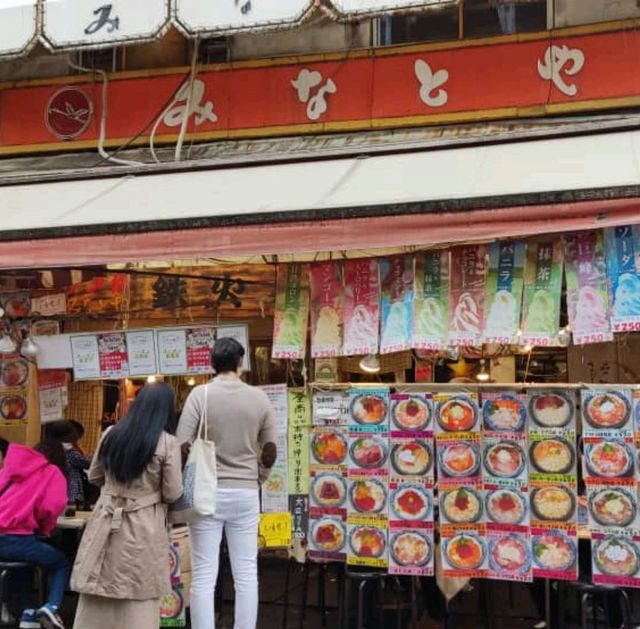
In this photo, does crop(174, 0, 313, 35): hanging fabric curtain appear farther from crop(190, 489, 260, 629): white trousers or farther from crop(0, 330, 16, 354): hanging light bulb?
crop(190, 489, 260, 629): white trousers

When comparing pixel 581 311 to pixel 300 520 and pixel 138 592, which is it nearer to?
pixel 300 520

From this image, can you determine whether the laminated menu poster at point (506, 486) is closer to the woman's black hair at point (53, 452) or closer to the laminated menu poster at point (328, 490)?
the laminated menu poster at point (328, 490)

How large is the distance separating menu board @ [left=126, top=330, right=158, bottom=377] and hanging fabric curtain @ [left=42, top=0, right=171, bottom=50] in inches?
107

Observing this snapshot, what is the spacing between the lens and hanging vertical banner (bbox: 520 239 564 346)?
5078 millimetres

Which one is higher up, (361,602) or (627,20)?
(627,20)

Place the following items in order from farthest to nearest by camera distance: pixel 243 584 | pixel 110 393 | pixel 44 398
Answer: pixel 110 393 → pixel 44 398 → pixel 243 584

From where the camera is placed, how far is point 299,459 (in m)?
5.66

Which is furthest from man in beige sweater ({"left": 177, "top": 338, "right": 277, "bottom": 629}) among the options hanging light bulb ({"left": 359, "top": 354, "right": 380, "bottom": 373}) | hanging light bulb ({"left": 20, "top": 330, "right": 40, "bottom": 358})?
hanging light bulb ({"left": 20, "top": 330, "right": 40, "bottom": 358})

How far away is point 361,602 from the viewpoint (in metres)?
5.41

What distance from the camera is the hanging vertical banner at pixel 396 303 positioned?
212 inches

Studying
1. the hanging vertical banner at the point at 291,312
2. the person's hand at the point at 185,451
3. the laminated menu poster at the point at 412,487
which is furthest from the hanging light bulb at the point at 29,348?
the laminated menu poster at the point at 412,487

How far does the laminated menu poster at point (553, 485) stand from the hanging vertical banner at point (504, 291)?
0.49m

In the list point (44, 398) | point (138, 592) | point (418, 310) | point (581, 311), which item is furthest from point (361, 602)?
point (44, 398)

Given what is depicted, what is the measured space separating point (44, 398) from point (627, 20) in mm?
6355
